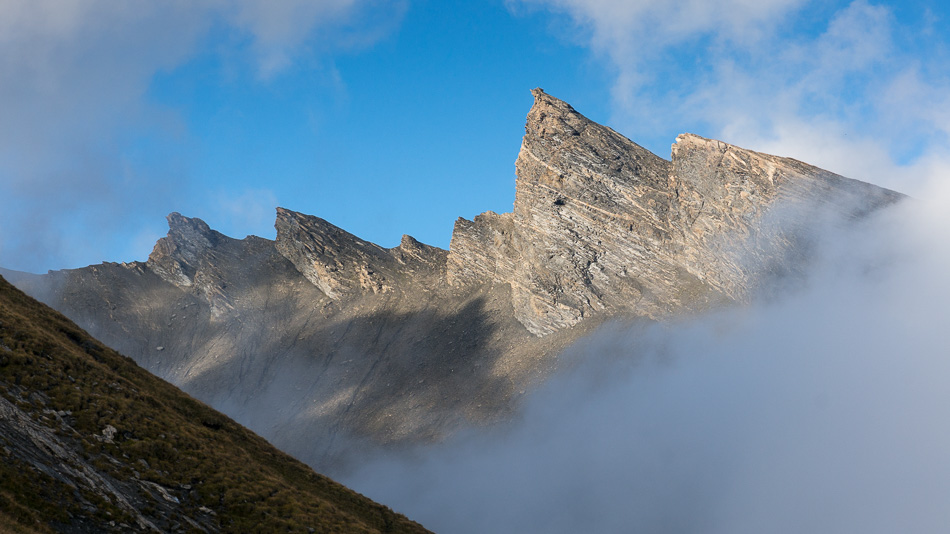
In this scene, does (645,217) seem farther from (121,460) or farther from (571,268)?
(121,460)

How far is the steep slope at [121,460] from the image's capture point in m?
35.9

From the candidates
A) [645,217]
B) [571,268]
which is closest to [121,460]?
[571,268]

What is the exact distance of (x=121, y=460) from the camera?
42.2 meters

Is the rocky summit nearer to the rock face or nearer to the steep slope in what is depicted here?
the rock face

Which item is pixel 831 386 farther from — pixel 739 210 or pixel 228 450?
pixel 228 450

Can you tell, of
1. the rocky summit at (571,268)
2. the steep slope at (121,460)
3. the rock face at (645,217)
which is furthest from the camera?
the rocky summit at (571,268)

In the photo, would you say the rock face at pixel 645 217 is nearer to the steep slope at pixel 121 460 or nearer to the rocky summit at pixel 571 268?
the rocky summit at pixel 571 268

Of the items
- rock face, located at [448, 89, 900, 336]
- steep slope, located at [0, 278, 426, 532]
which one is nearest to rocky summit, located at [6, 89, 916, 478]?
rock face, located at [448, 89, 900, 336]

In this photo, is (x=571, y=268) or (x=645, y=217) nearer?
(x=645, y=217)

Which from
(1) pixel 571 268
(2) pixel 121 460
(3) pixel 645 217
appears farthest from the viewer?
(1) pixel 571 268

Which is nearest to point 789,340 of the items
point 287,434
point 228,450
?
point 287,434

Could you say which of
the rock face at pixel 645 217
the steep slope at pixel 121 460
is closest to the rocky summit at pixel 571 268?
the rock face at pixel 645 217

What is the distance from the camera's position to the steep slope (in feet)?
118

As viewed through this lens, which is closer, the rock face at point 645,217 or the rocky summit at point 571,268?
the rock face at point 645,217
